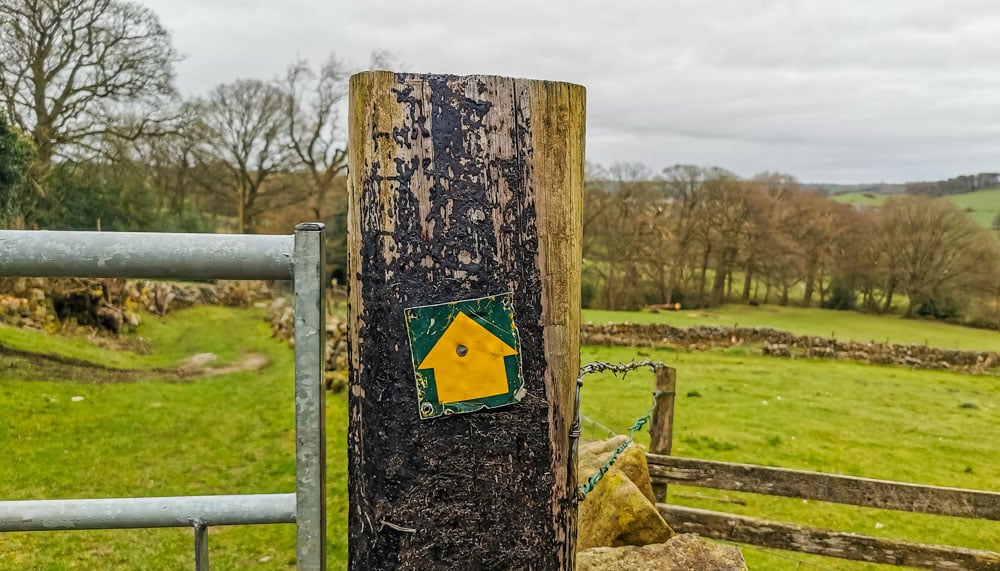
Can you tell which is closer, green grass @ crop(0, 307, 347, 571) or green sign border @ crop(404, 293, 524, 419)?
green sign border @ crop(404, 293, 524, 419)

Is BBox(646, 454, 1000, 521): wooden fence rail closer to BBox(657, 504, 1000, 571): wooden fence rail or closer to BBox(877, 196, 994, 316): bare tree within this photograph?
BBox(657, 504, 1000, 571): wooden fence rail

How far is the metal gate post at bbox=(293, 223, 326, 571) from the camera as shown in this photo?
0.85 m

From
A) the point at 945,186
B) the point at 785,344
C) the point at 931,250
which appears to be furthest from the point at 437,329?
the point at 945,186

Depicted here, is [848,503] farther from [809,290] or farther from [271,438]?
[809,290]

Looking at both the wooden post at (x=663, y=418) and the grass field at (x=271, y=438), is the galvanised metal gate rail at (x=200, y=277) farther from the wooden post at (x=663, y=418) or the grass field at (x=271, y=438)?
the wooden post at (x=663, y=418)

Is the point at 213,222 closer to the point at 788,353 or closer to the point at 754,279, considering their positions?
the point at 788,353

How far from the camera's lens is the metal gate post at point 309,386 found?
2.80 ft

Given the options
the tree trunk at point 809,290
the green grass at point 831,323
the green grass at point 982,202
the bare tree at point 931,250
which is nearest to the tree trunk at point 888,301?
the bare tree at point 931,250

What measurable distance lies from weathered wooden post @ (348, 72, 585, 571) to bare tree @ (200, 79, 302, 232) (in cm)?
2350

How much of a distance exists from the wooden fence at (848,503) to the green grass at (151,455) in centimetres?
318

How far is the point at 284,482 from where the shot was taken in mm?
6191

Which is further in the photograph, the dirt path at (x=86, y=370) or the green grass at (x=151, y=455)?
the dirt path at (x=86, y=370)

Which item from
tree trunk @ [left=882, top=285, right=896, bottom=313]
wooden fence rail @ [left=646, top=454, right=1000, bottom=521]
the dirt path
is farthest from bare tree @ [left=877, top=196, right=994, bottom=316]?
the dirt path

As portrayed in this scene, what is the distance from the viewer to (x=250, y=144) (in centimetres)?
2362
